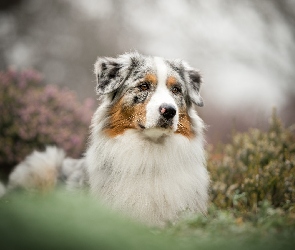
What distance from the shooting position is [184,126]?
12.0 ft

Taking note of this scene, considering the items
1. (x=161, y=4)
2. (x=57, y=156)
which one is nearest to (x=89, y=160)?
(x=57, y=156)

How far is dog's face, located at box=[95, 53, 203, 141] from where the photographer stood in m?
3.34

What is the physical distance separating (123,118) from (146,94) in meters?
0.32

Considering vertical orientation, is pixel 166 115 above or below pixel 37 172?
above

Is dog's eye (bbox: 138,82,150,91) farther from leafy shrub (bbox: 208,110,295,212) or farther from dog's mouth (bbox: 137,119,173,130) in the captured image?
leafy shrub (bbox: 208,110,295,212)

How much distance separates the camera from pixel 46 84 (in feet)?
24.0

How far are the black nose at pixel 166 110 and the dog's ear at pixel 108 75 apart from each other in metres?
0.70

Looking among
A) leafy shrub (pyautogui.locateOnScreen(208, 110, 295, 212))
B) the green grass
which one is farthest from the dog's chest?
the green grass

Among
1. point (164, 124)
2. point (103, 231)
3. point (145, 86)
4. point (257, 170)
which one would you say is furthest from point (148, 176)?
point (257, 170)

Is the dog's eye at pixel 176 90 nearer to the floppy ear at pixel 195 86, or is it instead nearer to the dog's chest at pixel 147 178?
the floppy ear at pixel 195 86

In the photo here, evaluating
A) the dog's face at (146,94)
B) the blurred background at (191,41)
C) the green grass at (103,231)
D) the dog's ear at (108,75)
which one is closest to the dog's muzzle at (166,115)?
the dog's face at (146,94)

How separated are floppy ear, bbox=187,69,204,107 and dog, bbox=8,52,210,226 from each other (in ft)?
0.07

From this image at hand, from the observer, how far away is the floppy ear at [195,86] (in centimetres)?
395

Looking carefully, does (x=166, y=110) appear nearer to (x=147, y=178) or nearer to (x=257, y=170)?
(x=147, y=178)
